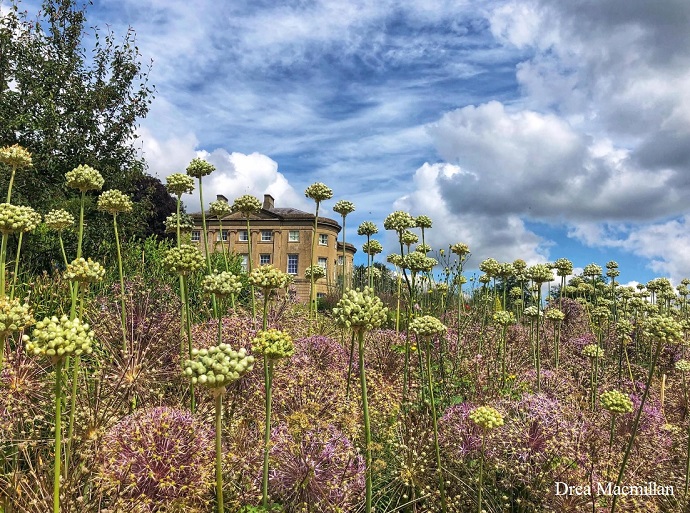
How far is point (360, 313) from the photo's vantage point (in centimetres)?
323

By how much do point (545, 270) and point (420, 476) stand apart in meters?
3.58

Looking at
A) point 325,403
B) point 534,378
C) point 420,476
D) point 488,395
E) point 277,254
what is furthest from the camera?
point 277,254

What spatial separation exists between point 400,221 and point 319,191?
6.57ft

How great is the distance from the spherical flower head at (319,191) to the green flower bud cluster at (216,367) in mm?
5530

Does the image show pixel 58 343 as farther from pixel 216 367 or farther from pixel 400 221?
pixel 400 221

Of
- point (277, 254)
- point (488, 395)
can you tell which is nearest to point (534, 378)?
point (488, 395)

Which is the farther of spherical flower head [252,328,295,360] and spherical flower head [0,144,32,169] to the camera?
spherical flower head [0,144,32,169]

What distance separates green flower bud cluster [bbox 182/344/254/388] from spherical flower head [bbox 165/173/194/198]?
4245mm

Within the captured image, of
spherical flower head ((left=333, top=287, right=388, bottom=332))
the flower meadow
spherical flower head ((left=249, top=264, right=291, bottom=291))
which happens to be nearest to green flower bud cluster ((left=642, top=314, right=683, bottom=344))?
the flower meadow

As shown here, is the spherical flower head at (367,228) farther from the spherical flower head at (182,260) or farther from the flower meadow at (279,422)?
the spherical flower head at (182,260)

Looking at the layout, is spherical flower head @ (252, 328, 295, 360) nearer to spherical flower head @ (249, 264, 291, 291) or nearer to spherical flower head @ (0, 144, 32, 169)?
spherical flower head @ (249, 264, 291, 291)

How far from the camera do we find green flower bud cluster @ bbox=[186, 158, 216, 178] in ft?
21.1

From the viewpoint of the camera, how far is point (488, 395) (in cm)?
543

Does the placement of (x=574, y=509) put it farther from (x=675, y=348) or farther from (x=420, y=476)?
(x=675, y=348)
